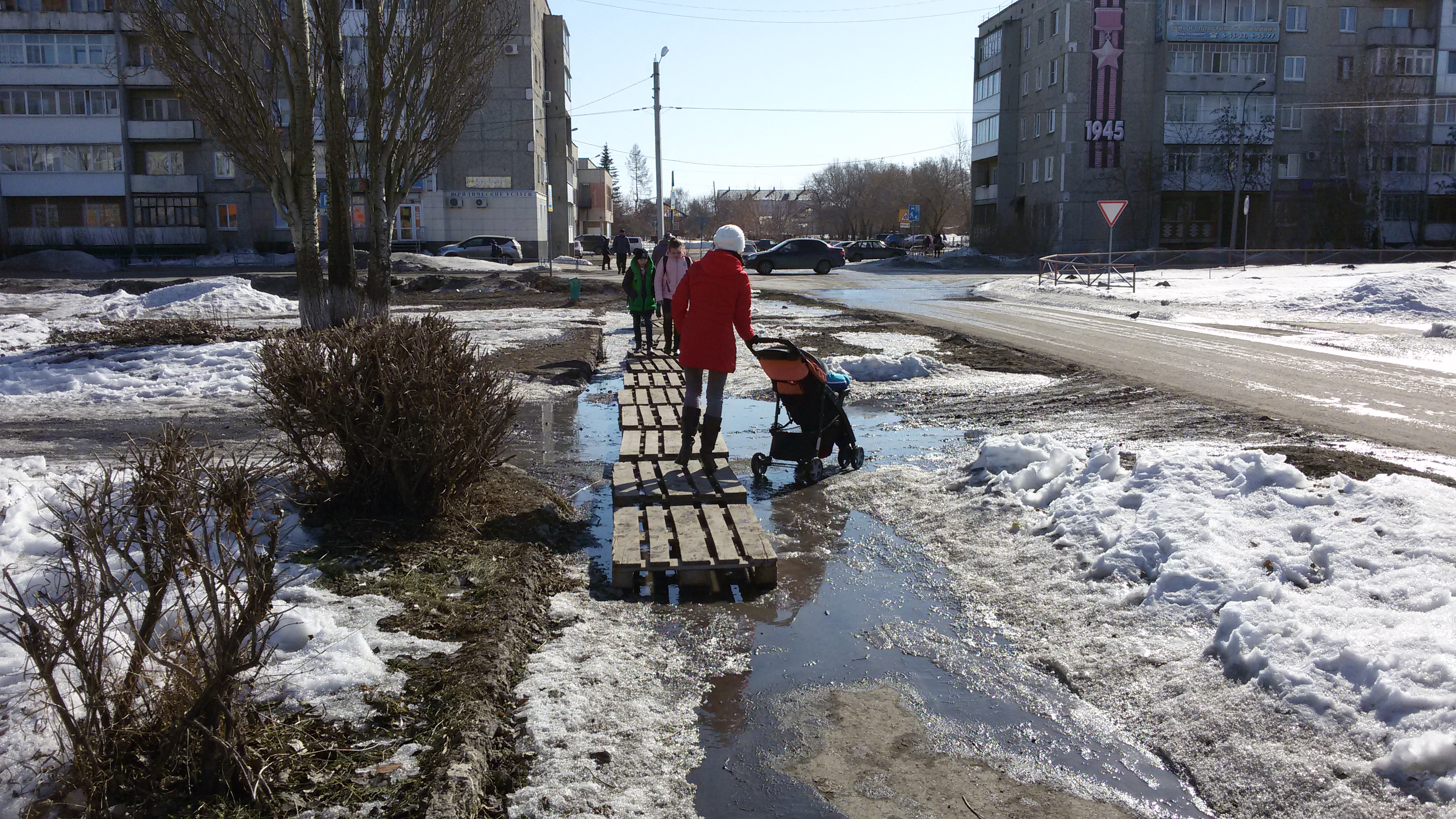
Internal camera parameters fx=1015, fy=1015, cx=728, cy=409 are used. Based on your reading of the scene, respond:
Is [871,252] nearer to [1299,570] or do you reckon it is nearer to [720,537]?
[720,537]

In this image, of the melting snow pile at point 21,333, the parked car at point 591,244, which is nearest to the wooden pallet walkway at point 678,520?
the melting snow pile at point 21,333

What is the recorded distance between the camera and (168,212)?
59281mm

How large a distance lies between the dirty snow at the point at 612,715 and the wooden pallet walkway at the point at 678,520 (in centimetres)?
43

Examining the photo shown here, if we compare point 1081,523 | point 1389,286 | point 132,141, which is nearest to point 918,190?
point 132,141

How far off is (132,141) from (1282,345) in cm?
6177

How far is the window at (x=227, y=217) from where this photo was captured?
59.2m

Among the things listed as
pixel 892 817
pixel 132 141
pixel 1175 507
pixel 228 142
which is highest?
pixel 132 141

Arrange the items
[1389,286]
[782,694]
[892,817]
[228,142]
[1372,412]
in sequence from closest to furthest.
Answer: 1. [892,817]
2. [782,694]
3. [1372,412]
4. [228,142]
5. [1389,286]

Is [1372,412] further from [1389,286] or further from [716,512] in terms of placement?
[1389,286]

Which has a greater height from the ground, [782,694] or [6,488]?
[6,488]

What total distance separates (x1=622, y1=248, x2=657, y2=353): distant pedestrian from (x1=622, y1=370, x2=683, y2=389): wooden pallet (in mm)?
2254

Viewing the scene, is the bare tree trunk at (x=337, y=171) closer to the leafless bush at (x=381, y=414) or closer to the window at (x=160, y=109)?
the leafless bush at (x=381, y=414)

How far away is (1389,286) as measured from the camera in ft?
77.7

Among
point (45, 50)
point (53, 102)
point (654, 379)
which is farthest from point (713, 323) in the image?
point (45, 50)
